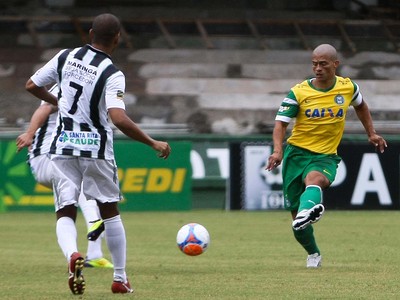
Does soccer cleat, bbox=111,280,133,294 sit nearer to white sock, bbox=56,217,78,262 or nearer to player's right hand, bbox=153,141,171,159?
white sock, bbox=56,217,78,262

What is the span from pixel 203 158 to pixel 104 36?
44.1 feet

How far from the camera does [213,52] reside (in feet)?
98.2

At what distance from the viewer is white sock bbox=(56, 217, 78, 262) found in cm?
796

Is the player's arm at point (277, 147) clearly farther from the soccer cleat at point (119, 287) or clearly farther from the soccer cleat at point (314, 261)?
the soccer cleat at point (119, 287)

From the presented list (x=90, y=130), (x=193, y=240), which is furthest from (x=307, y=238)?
(x=90, y=130)

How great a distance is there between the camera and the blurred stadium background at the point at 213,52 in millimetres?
27547

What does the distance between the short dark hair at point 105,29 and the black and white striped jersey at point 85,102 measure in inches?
3.7

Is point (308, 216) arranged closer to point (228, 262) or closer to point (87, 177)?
point (228, 262)

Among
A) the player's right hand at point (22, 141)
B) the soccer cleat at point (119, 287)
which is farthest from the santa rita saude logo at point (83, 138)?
the player's right hand at point (22, 141)

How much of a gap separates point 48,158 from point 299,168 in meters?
2.36

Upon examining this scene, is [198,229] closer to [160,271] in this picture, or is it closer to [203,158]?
[160,271]

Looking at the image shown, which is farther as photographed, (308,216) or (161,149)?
(308,216)

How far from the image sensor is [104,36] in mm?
7871

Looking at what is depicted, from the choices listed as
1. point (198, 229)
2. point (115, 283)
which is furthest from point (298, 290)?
point (198, 229)
